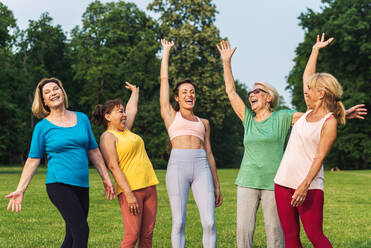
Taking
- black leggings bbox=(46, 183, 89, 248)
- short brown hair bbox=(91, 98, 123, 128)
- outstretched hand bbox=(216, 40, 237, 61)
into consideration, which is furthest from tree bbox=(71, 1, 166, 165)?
black leggings bbox=(46, 183, 89, 248)

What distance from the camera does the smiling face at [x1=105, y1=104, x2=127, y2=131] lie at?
5.72 m

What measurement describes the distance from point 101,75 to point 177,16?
8.92 metres

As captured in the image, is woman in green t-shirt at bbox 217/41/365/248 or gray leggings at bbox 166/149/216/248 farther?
gray leggings at bbox 166/149/216/248

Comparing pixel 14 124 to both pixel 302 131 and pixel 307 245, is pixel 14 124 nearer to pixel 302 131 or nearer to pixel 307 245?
pixel 307 245

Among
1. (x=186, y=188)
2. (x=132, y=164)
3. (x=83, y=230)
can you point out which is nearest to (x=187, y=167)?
(x=186, y=188)

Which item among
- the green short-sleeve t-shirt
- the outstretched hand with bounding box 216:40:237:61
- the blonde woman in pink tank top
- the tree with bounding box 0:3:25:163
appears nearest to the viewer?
the blonde woman in pink tank top

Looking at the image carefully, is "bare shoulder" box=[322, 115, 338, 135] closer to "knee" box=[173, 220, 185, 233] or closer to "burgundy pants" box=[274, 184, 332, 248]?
"burgundy pants" box=[274, 184, 332, 248]

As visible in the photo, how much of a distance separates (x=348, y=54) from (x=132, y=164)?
36740 mm

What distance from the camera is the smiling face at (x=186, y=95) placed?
238 inches

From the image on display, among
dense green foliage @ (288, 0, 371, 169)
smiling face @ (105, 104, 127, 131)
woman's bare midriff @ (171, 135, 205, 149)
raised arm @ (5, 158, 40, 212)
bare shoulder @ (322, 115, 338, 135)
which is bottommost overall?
raised arm @ (5, 158, 40, 212)

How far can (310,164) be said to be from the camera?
4.68m

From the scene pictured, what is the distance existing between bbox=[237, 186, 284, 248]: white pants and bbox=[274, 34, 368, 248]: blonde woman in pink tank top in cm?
61

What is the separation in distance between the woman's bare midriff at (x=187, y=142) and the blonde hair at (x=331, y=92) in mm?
1674

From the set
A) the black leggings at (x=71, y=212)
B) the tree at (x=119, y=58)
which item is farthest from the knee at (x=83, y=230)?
the tree at (x=119, y=58)
